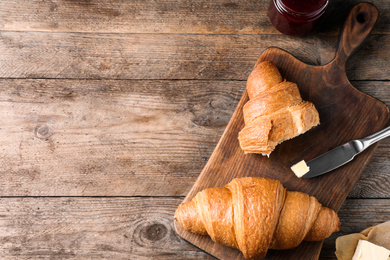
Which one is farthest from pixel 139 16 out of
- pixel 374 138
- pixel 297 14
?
pixel 374 138

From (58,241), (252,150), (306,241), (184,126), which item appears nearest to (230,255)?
(306,241)

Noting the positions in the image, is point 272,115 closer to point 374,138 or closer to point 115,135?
point 374,138

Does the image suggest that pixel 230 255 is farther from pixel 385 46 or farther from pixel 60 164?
pixel 385 46

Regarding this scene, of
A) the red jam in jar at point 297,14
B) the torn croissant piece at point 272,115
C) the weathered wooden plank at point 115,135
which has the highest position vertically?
the red jam in jar at point 297,14

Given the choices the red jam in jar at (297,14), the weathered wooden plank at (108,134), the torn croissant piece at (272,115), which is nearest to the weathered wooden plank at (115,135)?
the weathered wooden plank at (108,134)

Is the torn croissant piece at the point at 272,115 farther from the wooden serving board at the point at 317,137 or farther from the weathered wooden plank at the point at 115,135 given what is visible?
the weathered wooden plank at the point at 115,135

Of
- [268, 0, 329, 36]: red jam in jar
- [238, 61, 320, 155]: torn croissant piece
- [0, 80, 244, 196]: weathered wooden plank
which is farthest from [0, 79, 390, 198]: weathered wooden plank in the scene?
[268, 0, 329, 36]: red jam in jar

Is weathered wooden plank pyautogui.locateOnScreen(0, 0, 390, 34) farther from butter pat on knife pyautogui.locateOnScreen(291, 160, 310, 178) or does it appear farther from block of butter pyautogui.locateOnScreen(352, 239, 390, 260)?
block of butter pyautogui.locateOnScreen(352, 239, 390, 260)
